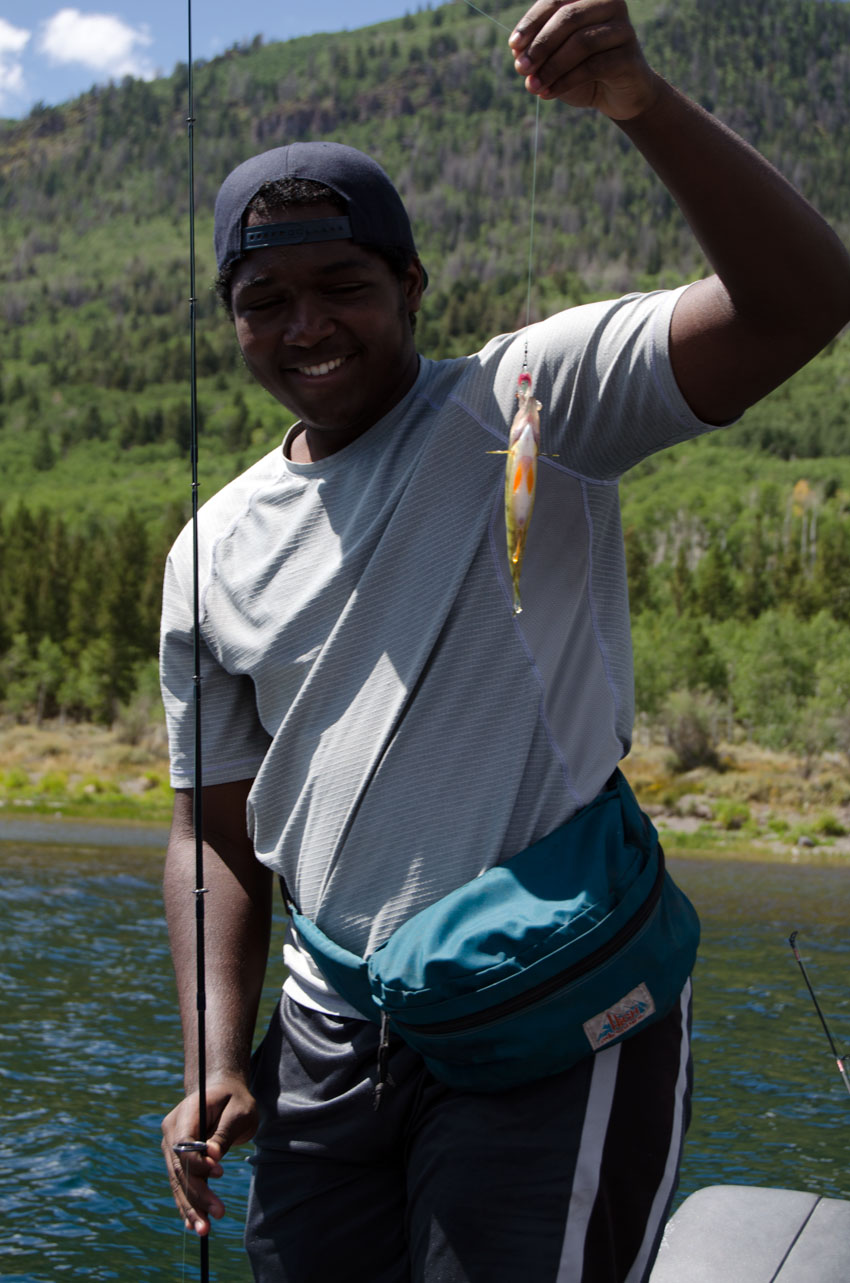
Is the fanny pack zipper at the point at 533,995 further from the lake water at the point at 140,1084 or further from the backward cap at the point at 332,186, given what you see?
the lake water at the point at 140,1084

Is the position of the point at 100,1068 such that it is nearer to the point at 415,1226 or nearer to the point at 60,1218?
Result: the point at 60,1218

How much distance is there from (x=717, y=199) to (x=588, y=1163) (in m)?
1.32

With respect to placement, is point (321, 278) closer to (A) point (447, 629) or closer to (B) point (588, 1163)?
(A) point (447, 629)

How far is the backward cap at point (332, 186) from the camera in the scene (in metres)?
2.17

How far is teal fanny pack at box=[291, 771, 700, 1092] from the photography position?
1896 millimetres

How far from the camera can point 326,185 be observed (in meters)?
2.16

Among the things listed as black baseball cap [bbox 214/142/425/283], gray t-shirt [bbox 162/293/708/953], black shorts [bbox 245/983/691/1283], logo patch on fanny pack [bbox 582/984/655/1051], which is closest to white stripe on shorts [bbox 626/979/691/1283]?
black shorts [bbox 245/983/691/1283]

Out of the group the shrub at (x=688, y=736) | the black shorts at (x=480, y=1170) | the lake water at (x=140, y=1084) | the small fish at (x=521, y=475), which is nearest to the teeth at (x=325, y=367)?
the small fish at (x=521, y=475)

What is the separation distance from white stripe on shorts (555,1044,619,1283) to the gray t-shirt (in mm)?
332

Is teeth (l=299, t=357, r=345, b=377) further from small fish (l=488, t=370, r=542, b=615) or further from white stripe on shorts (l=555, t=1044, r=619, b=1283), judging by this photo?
white stripe on shorts (l=555, t=1044, r=619, b=1283)

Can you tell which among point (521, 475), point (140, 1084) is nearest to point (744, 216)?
point (521, 475)

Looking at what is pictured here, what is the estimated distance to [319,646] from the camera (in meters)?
2.19

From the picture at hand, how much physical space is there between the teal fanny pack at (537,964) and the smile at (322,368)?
2.68 feet

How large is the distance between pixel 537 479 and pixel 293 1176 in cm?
119
